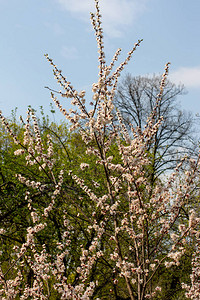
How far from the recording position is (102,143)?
155 inches

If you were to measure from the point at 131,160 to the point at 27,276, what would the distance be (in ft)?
20.5

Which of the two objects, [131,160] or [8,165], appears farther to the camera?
[8,165]

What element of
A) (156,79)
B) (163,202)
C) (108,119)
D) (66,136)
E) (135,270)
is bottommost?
(135,270)

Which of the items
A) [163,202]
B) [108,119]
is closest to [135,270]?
[163,202]

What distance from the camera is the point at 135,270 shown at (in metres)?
3.89

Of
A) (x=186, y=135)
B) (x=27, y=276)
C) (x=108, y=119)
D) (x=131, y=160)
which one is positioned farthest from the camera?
(x=186, y=135)

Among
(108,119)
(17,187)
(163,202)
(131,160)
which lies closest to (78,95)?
(108,119)

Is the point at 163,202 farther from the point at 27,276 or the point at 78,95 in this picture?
the point at 27,276

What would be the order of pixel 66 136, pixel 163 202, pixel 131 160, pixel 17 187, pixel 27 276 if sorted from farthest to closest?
1. pixel 66 136
2. pixel 27 276
3. pixel 17 187
4. pixel 163 202
5. pixel 131 160

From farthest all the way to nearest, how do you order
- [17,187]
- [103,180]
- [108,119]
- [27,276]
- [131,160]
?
[27,276] → [103,180] → [17,187] → [131,160] → [108,119]

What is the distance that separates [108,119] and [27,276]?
669 cm

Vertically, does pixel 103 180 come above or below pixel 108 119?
above

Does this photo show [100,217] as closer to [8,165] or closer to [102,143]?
[8,165]

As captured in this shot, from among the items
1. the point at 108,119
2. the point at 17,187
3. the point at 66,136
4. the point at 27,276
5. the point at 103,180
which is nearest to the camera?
the point at 108,119
